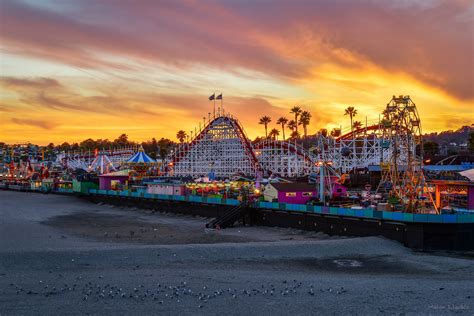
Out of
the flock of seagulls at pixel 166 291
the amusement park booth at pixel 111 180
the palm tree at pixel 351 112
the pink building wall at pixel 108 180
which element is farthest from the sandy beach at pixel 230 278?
the palm tree at pixel 351 112

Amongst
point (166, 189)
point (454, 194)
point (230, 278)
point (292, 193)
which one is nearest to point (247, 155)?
point (166, 189)

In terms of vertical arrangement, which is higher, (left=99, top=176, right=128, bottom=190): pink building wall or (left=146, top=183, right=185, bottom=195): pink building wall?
(left=99, top=176, right=128, bottom=190): pink building wall

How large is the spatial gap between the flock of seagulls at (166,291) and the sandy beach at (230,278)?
36 mm

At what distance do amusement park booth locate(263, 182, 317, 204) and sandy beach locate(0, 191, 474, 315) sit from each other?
7499mm

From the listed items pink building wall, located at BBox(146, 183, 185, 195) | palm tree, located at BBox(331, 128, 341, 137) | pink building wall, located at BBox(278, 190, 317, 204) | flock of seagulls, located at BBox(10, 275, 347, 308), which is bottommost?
flock of seagulls, located at BBox(10, 275, 347, 308)

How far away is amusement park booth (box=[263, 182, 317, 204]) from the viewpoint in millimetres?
42125

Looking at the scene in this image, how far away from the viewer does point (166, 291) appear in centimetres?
1928

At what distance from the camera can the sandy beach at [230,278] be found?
1752 cm

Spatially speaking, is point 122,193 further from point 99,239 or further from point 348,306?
point 348,306

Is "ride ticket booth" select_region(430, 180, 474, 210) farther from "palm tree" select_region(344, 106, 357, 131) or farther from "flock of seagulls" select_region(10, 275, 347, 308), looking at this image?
"palm tree" select_region(344, 106, 357, 131)

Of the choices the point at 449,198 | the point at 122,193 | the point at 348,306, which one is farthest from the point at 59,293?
the point at 122,193

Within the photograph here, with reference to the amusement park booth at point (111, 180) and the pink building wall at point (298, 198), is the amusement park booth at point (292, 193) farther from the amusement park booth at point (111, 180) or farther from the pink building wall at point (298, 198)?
the amusement park booth at point (111, 180)

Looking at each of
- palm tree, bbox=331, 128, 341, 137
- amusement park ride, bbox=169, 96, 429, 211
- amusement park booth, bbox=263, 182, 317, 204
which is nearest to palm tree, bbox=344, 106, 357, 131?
palm tree, bbox=331, 128, 341, 137

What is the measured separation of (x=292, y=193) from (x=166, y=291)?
24240 millimetres
